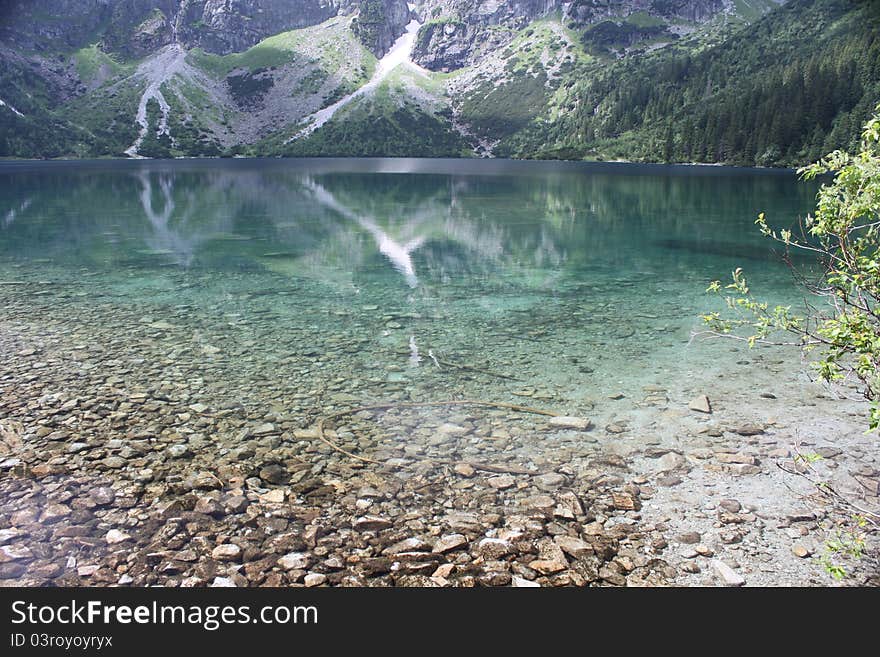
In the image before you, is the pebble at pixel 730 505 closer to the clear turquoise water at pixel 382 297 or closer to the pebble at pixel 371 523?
the clear turquoise water at pixel 382 297

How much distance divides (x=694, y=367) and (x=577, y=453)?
294 inches

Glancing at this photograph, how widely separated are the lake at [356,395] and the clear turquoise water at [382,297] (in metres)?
0.17

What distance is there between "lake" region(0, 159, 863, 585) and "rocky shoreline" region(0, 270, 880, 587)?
70 millimetres

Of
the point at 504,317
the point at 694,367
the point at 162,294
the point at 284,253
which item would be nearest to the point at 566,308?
the point at 504,317

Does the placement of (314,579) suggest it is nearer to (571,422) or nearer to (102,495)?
(102,495)

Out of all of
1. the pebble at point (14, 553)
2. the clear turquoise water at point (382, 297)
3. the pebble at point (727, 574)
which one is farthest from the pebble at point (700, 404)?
the pebble at point (14, 553)

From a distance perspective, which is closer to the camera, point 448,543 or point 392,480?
point 448,543

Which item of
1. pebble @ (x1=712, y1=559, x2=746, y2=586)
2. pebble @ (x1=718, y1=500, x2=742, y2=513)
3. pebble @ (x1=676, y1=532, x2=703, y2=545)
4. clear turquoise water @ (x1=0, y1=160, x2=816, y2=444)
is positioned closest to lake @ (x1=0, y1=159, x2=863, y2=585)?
clear turquoise water @ (x1=0, y1=160, x2=816, y2=444)

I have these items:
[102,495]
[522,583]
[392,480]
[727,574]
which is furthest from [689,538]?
[102,495]

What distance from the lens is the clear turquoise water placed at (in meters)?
17.7

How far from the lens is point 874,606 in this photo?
8.34 meters

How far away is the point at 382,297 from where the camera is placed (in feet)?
94.4

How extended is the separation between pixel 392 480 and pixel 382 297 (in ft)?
57.7

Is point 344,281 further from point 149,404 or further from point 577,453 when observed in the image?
point 577,453
